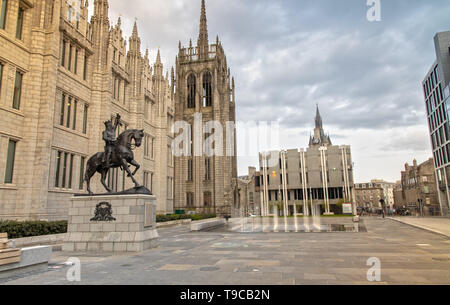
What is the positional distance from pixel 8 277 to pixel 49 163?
56.0ft

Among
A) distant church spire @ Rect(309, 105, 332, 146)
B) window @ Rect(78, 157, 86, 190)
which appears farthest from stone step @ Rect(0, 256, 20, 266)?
distant church spire @ Rect(309, 105, 332, 146)

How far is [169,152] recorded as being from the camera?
49406 millimetres

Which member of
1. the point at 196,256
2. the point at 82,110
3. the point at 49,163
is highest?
the point at 82,110

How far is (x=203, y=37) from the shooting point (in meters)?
67.9

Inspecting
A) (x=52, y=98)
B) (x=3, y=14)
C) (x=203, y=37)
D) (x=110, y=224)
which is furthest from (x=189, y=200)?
(x=110, y=224)

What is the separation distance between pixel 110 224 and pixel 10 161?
13165mm

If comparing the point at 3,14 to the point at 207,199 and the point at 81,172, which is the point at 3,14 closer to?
the point at 81,172

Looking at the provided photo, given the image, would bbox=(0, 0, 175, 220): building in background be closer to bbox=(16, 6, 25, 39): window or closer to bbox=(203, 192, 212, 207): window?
bbox=(16, 6, 25, 39): window

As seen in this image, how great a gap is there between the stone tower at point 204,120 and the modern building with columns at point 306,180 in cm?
982

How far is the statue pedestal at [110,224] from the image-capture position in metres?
12.1

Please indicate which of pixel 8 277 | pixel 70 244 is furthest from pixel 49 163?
pixel 8 277

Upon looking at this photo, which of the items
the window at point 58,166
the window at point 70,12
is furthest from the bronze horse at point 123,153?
the window at point 70,12

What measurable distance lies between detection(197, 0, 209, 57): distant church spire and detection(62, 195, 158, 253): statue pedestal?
5862cm
